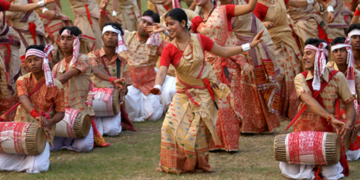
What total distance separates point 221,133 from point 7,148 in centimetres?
249

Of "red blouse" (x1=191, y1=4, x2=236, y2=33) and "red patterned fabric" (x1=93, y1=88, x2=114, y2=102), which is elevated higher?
"red blouse" (x1=191, y1=4, x2=236, y2=33)

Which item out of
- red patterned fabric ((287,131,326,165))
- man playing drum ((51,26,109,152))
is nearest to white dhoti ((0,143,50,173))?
man playing drum ((51,26,109,152))

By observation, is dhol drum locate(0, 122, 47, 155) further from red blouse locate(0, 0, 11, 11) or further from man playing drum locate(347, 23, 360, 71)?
man playing drum locate(347, 23, 360, 71)

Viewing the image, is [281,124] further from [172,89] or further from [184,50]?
[184,50]

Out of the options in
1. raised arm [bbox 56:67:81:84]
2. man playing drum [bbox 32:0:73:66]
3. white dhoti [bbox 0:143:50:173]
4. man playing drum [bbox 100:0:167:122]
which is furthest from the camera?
man playing drum [bbox 32:0:73:66]

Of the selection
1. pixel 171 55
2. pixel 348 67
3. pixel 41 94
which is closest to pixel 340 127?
pixel 348 67

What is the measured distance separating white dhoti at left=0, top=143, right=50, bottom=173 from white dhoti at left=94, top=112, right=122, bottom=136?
6.16ft

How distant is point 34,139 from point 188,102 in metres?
1.59

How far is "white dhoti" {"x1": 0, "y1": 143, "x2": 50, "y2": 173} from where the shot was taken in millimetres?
5289

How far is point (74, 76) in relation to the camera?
6656mm

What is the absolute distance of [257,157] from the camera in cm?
586

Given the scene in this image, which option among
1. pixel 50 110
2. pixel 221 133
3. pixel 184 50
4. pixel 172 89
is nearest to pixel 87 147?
pixel 50 110

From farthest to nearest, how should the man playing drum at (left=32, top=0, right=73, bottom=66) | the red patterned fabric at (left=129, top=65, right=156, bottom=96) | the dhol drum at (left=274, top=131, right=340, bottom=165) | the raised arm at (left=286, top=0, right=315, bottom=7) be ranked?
the man playing drum at (left=32, top=0, right=73, bottom=66), the red patterned fabric at (left=129, top=65, right=156, bottom=96), the raised arm at (left=286, top=0, right=315, bottom=7), the dhol drum at (left=274, top=131, right=340, bottom=165)

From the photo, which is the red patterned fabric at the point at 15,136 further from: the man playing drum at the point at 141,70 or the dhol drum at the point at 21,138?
the man playing drum at the point at 141,70
